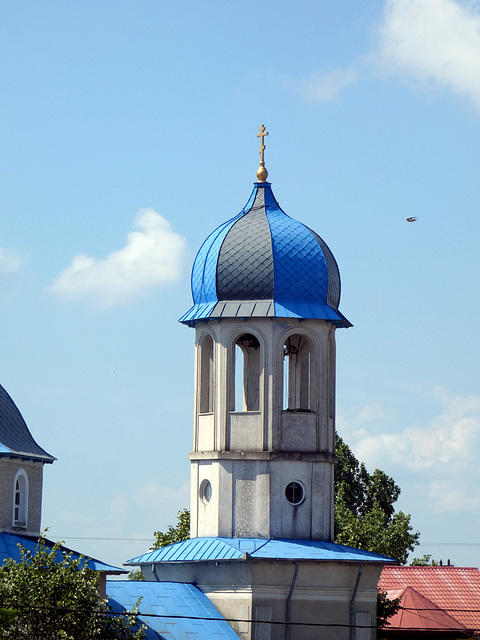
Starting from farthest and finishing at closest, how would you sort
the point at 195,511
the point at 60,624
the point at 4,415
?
the point at 195,511
the point at 4,415
the point at 60,624

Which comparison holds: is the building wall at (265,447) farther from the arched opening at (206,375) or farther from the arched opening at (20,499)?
the arched opening at (20,499)

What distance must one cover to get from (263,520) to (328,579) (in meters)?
2.20

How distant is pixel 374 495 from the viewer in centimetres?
6669

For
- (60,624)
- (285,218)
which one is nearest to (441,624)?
(285,218)

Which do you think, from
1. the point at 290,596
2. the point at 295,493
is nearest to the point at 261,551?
the point at 290,596

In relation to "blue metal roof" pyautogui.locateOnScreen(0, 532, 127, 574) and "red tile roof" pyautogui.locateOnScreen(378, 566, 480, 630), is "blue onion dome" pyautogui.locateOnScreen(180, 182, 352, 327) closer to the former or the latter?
"blue metal roof" pyautogui.locateOnScreen(0, 532, 127, 574)

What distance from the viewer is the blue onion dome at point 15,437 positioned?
3634 centimetres

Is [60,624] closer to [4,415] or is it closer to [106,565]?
[106,565]

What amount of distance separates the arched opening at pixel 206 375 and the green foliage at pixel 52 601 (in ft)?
26.5

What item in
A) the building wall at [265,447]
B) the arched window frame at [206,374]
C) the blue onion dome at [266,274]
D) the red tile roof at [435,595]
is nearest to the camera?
the building wall at [265,447]

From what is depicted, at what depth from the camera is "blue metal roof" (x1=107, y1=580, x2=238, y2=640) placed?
117 feet

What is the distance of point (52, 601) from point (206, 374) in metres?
9.65

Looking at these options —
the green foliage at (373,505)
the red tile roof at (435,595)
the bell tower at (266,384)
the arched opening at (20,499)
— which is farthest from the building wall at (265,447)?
the green foliage at (373,505)

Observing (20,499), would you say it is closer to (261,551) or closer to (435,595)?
(261,551)
